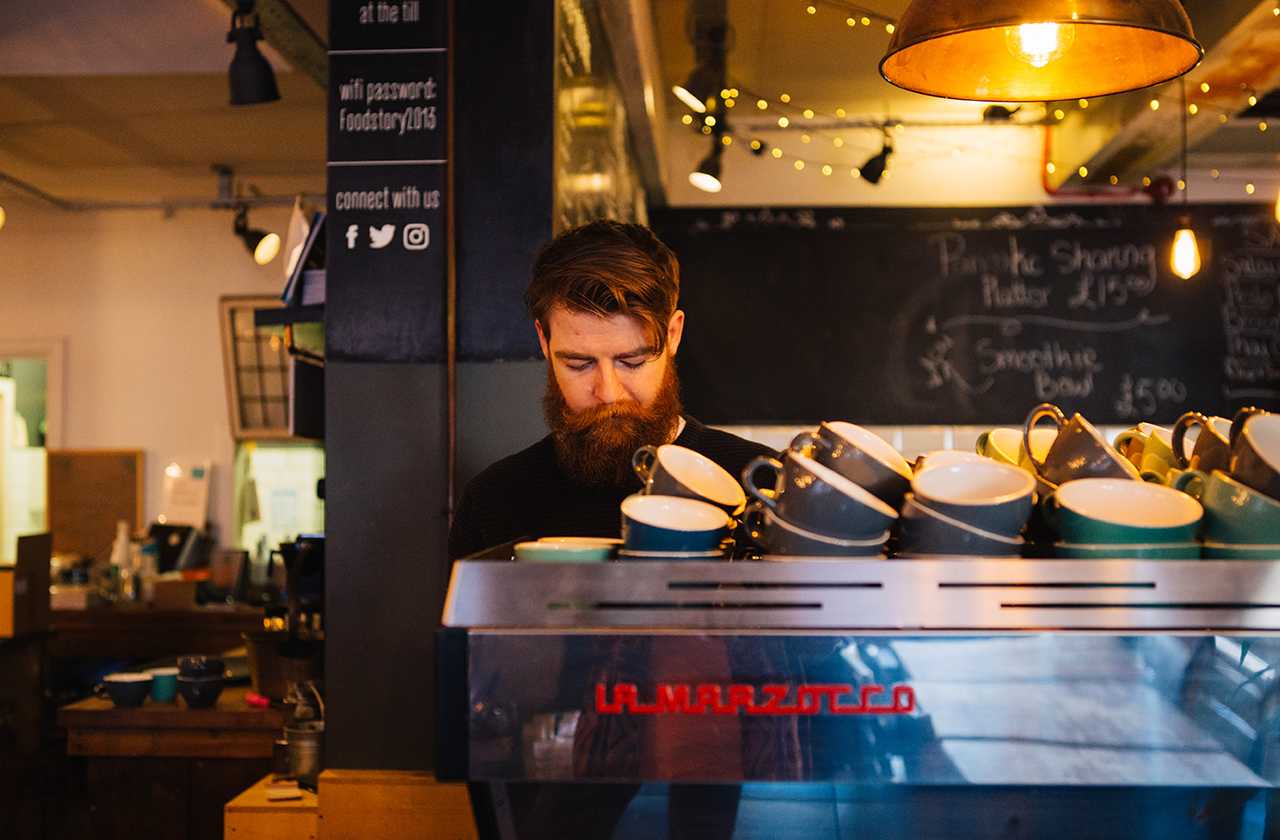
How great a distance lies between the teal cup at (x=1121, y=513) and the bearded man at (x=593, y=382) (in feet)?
2.32

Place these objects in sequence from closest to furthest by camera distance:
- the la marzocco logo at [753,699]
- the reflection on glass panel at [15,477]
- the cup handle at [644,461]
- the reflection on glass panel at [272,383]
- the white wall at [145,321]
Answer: the la marzocco logo at [753,699] < the cup handle at [644,461] < the reflection on glass panel at [272,383] < the white wall at [145,321] < the reflection on glass panel at [15,477]

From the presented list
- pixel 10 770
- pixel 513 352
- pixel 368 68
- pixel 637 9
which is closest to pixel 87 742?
pixel 10 770

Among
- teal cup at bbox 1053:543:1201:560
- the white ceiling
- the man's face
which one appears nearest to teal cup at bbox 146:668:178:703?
the white ceiling

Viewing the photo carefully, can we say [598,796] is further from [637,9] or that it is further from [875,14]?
[875,14]

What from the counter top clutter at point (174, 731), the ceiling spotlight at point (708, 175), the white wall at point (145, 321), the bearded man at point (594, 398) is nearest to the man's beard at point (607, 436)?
the bearded man at point (594, 398)

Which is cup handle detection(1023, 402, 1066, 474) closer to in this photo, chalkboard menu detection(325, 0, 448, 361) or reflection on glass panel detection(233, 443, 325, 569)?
chalkboard menu detection(325, 0, 448, 361)

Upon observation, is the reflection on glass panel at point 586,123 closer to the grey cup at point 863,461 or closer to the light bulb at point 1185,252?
the grey cup at point 863,461

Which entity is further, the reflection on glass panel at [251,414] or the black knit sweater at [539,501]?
the reflection on glass panel at [251,414]

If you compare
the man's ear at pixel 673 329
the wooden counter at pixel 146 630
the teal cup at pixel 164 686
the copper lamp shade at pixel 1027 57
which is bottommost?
the wooden counter at pixel 146 630

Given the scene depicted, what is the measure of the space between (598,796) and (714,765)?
110mm

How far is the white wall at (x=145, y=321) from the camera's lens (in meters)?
6.70

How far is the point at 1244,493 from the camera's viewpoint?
110 centimetres

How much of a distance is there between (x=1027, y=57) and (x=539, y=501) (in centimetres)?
97

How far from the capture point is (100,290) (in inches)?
267
